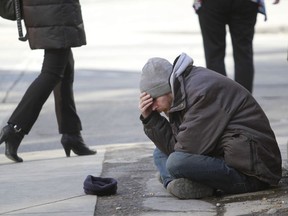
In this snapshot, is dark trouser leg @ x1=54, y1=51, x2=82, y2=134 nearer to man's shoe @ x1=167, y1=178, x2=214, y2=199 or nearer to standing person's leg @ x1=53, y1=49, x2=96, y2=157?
standing person's leg @ x1=53, y1=49, x2=96, y2=157

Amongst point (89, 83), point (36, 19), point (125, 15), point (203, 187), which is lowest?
point (125, 15)

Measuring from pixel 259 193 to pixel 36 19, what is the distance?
208cm

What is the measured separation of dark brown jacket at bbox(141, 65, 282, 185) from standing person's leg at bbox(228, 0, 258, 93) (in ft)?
7.40

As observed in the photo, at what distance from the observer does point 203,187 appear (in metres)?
5.13

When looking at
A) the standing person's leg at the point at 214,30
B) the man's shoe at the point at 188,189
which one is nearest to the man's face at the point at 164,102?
the man's shoe at the point at 188,189

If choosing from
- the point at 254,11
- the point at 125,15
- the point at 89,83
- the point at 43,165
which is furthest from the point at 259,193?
the point at 125,15

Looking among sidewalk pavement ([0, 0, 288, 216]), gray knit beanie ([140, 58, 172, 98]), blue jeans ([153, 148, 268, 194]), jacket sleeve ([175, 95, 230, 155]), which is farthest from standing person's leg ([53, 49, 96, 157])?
jacket sleeve ([175, 95, 230, 155])

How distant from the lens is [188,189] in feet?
16.8

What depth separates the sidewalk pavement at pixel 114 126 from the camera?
5027mm

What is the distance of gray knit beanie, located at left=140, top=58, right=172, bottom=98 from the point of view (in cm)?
517

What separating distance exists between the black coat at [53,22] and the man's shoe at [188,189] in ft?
5.12

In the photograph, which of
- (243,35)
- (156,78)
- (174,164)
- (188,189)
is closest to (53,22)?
(156,78)

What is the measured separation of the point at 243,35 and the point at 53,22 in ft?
6.19

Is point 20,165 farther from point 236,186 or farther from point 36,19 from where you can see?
point 236,186
